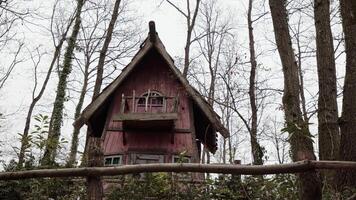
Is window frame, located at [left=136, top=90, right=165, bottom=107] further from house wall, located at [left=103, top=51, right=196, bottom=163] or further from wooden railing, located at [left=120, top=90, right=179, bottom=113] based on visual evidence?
house wall, located at [left=103, top=51, right=196, bottom=163]

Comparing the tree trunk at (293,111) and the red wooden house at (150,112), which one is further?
the red wooden house at (150,112)

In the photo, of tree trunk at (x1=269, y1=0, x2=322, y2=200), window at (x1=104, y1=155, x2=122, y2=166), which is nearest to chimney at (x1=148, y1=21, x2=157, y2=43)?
window at (x1=104, y1=155, x2=122, y2=166)

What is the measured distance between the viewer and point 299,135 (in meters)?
4.62

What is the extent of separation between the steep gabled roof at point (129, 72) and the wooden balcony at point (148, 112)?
575 mm

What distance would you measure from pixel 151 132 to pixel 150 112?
37.6 inches

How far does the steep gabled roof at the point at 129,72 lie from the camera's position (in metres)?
11.5

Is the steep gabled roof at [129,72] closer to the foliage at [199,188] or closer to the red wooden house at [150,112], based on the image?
the red wooden house at [150,112]

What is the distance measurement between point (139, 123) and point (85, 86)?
13080 mm

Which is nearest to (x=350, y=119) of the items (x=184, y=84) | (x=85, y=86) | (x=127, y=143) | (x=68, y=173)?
(x=68, y=173)

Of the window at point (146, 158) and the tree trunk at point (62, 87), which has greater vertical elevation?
the tree trunk at point (62, 87)

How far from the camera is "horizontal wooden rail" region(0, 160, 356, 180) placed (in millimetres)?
3518

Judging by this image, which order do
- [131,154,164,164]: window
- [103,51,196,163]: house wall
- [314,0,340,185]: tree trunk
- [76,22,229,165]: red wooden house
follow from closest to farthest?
1. [314,0,340,185]: tree trunk
2. [76,22,229,165]: red wooden house
3. [131,154,164,164]: window
4. [103,51,196,163]: house wall

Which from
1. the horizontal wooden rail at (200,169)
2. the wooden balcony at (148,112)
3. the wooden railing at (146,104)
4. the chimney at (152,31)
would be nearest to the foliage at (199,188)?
the horizontal wooden rail at (200,169)

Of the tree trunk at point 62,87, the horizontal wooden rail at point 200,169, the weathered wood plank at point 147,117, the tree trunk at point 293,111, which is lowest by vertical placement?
the horizontal wooden rail at point 200,169
